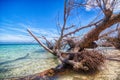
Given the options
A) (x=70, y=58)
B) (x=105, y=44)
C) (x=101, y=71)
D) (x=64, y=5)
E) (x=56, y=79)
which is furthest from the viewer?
(x=105, y=44)

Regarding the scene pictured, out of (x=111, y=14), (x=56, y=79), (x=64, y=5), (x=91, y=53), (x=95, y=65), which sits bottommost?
(x=56, y=79)

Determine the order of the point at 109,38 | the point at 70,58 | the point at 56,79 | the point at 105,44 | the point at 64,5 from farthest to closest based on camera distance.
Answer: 1. the point at 109,38
2. the point at 105,44
3. the point at 70,58
4. the point at 64,5
5. the point at 56,79

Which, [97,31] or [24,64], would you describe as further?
[24,64]

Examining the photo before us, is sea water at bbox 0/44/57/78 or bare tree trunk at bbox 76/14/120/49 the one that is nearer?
bare tree trunk at bbox 76/14/120/49

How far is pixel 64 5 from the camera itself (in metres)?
4.77

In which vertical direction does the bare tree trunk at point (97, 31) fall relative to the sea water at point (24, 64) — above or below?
above

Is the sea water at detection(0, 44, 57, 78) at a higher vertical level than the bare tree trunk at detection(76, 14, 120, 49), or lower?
lower

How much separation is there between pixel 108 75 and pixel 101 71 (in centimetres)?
48

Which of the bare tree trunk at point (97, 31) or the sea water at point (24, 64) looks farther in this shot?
the sea water at point (24, 64)

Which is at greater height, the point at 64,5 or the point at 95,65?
the point at 64,5

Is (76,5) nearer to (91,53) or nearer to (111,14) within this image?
(111,14)

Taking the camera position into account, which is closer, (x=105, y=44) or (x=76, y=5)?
(x=76, y=5)

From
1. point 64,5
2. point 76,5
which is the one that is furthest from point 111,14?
point 64,5

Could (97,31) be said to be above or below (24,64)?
above
